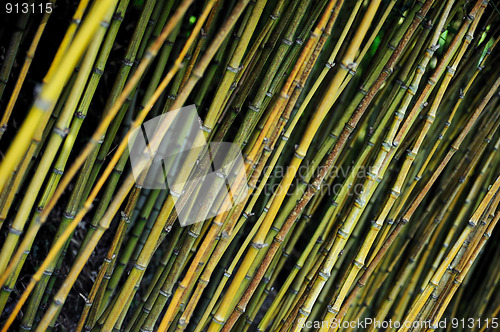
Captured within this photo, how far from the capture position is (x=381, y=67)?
2.93ft

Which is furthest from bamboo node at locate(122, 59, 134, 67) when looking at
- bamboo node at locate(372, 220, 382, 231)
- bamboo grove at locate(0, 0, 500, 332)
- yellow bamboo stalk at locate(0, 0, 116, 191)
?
bamboo node at locate(372, 220, 382, 231)

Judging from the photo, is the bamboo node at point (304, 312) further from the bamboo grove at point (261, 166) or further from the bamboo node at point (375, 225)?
the bamboo node at point (375, 225)

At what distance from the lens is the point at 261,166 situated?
759 millimetres

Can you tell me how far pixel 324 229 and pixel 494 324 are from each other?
666mm

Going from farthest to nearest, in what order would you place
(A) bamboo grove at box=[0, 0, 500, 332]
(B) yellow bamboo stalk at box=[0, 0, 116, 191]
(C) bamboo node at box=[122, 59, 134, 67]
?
(C) bamboo node at box=[122, 59, 134, 67] < (A) bamboo grove at box=[0, 0, 500, 332] < (B) yellow bamboo stalk at box=[0, 0, 116, 191]

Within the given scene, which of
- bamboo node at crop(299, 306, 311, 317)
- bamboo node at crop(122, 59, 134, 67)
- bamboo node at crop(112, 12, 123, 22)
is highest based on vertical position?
bamboo node at crop(112, 12, 123, 22)

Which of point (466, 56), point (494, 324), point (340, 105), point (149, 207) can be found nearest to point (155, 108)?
point (149, 207)

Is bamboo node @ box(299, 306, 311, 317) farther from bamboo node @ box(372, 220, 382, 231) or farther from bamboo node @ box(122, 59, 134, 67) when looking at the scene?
bamboo node @ box(122, 59, 134, 67)

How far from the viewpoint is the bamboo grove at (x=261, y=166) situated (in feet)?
2.27

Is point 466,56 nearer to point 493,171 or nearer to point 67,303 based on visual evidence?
point 493,171

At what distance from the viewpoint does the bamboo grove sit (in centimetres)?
69

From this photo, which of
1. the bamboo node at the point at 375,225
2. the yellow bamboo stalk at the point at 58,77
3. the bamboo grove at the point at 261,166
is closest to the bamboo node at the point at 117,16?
the bamboo grove at the point at 261,166

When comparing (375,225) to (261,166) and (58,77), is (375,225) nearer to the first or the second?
(261,166)

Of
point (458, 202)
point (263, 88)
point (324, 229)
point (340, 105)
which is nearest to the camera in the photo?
point (263, 88)
